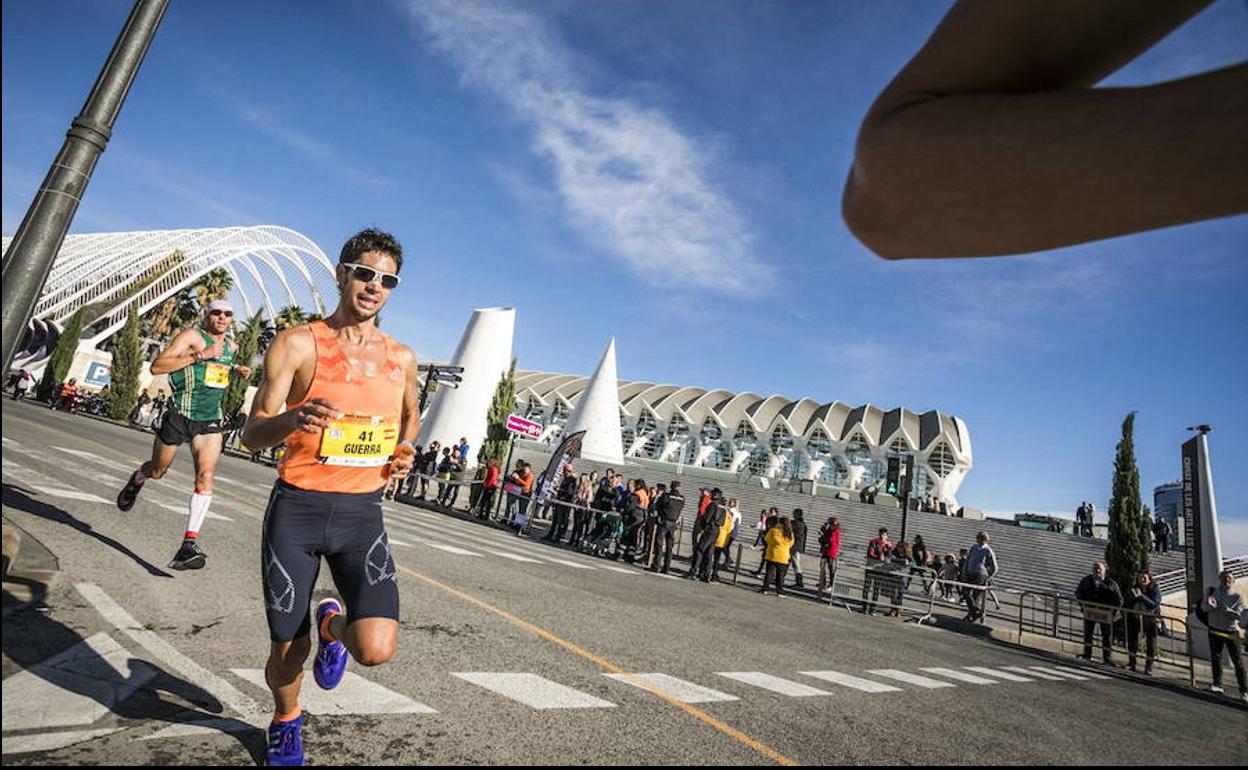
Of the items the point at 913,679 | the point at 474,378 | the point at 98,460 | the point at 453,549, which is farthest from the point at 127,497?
the point at 474,378

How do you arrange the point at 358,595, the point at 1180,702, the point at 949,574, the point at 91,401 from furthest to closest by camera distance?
the point at 91,401, the point at 949,574, the point at 1180,702, the point at 358,595

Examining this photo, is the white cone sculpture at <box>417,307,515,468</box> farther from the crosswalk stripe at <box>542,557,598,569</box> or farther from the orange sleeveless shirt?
the orange sleeveless shirt

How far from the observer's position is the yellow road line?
125 inches

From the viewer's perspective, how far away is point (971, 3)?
66 cm

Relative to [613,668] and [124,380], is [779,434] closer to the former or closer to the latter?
[124,380]

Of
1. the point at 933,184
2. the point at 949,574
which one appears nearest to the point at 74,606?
the point at 933,184

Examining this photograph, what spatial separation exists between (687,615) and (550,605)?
1835 mm

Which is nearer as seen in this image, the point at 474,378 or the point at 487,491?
the point at 487,491

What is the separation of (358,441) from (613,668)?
2.50 meters

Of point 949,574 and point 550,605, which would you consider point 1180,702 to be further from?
point 949,574

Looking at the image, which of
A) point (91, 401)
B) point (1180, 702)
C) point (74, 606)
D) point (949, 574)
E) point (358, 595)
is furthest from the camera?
point (91, 401)

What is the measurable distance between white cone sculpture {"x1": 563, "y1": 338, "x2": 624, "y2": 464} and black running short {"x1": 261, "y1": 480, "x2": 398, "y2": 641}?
149 feet

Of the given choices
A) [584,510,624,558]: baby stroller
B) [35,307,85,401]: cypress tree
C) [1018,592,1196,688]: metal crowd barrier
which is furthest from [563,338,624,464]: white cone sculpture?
[1018,592,1196,688]: metal crowd barrier

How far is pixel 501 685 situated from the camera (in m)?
3.60
